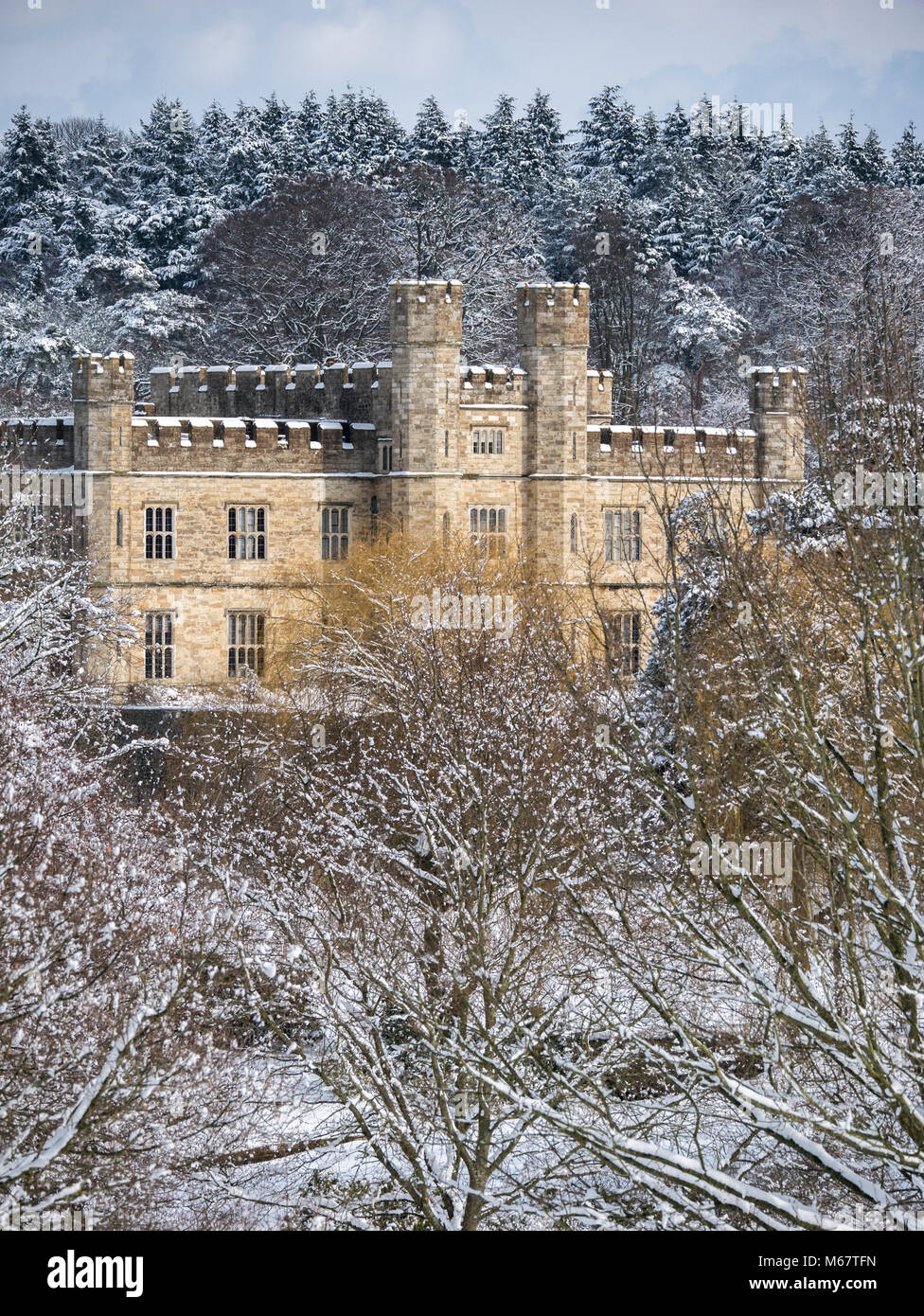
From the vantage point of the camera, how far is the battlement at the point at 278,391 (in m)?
32.2

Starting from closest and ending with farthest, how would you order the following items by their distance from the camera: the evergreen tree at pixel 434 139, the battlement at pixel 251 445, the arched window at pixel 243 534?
1. the battlement at pixel 251 445
2. the arched window at pixel 243 534
3. the evergreen tree at pixel 434 139

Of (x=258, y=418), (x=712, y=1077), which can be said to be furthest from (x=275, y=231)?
→ (x=712, y=1077)

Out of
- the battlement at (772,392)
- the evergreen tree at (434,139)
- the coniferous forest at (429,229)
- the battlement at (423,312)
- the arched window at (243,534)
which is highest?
the evergreen tree at (434,139)

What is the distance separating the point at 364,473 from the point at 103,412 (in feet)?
16.0

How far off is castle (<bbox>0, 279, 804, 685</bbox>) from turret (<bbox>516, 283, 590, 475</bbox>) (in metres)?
0.03

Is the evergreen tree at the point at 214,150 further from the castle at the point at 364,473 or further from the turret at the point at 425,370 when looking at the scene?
the turret at the point at 425,370

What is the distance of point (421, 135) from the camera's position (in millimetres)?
54781

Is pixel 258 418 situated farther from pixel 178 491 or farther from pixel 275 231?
pixel 275 231

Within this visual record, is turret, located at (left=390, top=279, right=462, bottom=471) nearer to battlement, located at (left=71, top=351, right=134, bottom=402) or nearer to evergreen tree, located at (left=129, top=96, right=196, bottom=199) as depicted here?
battlement, located at (left=71, top=351, right=134, bottom=402)

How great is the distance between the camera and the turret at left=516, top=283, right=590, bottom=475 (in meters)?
31.2

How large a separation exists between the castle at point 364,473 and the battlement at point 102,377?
0.04 m

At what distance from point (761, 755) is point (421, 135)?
4428cm

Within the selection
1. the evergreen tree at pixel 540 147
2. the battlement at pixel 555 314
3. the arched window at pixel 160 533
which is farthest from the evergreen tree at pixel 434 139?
the arched window at pixel 160 533

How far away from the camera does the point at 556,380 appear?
3114 centimetres
